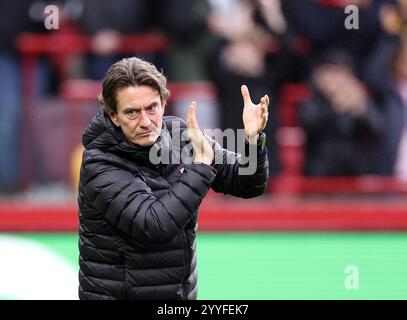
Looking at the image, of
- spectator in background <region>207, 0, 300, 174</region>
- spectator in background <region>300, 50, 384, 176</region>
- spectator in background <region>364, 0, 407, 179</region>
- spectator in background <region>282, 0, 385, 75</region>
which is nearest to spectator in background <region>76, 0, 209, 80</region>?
spectator in background <region>207, 0, 300, 174</region>

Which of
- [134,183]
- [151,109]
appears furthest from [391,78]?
[134,183]

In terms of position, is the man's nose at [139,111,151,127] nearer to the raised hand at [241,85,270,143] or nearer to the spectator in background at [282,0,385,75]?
the raised hand at [241,85,270,143]

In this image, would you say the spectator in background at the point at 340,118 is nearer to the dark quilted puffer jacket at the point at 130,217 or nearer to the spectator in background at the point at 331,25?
the spectator in background at the point at 331,25

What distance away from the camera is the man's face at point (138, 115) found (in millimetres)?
4207

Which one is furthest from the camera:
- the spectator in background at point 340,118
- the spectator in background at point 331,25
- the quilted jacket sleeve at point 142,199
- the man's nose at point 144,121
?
the spectator in background at point 340,118

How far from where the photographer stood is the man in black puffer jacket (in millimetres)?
4148

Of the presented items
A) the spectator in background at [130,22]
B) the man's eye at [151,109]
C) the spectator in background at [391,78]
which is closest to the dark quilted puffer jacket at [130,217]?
the man's eye at [151,109]

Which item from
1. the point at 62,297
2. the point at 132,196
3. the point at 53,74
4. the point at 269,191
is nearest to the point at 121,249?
the point at 132,196

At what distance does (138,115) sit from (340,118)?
458 centimetres

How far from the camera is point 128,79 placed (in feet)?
13.8

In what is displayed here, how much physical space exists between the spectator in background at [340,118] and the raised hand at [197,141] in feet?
14.8

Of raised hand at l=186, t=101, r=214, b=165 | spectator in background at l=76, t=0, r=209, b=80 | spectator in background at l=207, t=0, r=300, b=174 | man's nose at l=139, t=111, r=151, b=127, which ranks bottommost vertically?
raised hand at l=186, t=101, r=214, b=165

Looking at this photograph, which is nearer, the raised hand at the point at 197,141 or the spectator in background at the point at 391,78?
the raised hand at the point at 197,141

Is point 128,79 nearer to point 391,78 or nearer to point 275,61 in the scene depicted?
point 275,61
